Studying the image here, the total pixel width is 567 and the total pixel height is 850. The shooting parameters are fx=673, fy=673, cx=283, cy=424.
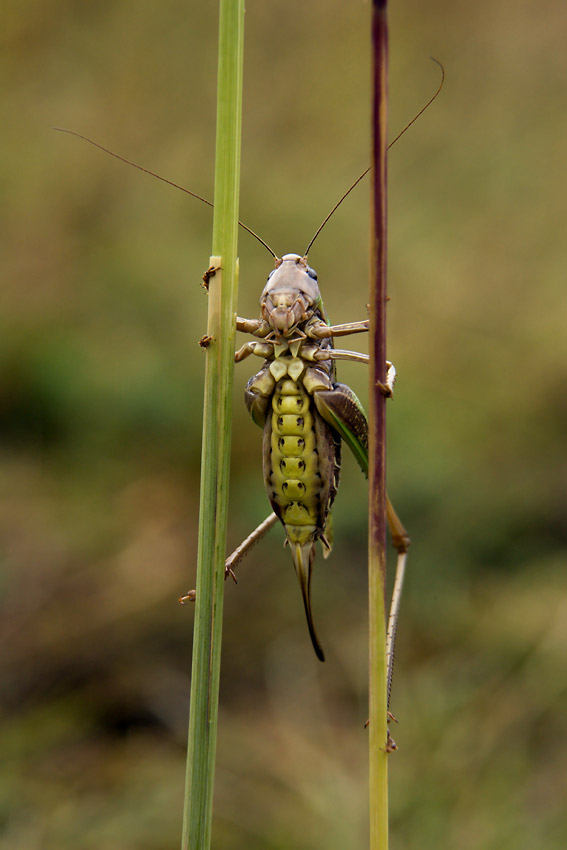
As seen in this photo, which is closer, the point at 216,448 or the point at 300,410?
the point at 216,448

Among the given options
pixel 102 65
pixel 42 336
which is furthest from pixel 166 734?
pixel 102 65

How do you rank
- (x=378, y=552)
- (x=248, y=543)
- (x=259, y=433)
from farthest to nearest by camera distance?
(x=259, y=433)
(x=248, y=543)
(x=378, y=552)

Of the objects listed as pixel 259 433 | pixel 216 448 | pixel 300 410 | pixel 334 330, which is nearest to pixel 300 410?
pixel 300 410

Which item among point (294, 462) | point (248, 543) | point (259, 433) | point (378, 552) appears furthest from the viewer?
point (259, 433)

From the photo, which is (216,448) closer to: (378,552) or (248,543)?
(378,552)

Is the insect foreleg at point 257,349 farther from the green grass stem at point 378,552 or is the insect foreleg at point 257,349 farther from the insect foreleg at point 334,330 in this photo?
the green grass stem at point 378,552

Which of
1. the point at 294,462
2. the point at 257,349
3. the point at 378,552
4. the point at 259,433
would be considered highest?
the point at 259,433
